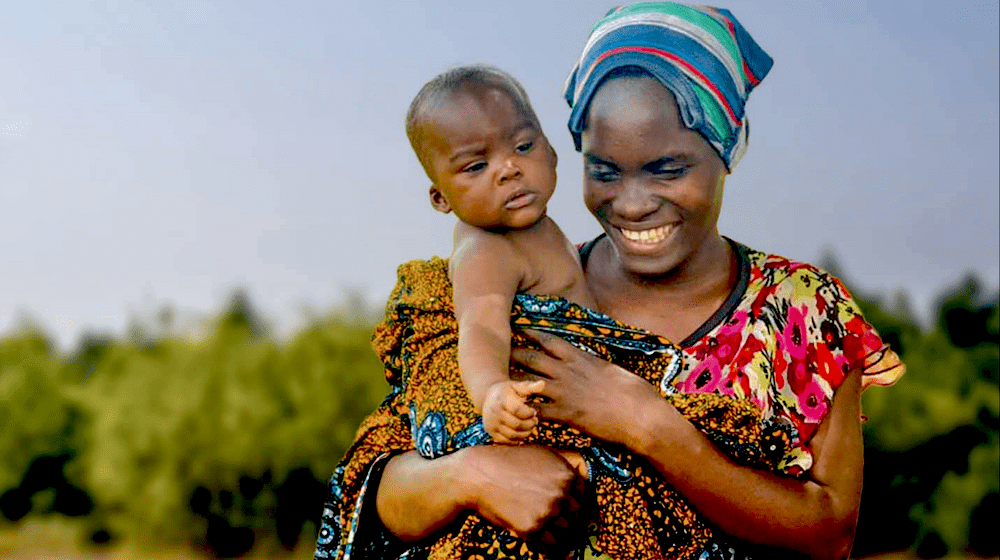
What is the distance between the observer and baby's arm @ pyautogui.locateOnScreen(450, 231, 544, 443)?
2447mm

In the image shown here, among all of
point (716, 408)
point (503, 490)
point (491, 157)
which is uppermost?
point (491, 157)

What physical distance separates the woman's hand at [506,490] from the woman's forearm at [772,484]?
0.67ft

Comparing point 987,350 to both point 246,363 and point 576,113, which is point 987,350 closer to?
point 246,363

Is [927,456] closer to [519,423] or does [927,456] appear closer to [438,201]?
[438,201]

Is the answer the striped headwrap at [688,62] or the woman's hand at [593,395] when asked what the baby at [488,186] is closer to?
the woman's hand at [593,395]

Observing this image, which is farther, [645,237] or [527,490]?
[645,237]

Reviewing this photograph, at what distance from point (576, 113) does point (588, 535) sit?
3.57ft

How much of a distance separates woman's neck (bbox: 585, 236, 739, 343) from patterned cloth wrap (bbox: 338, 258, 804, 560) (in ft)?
0.97

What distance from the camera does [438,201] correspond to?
2.92 meters

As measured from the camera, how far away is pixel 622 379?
8.97 feet

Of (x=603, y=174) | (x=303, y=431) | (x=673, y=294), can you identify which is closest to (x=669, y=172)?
(x=603, y=174)

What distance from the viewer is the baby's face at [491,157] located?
2.75 m

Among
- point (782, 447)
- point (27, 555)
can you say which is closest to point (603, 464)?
point (782, 447)

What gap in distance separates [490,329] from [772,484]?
2.71 ft
